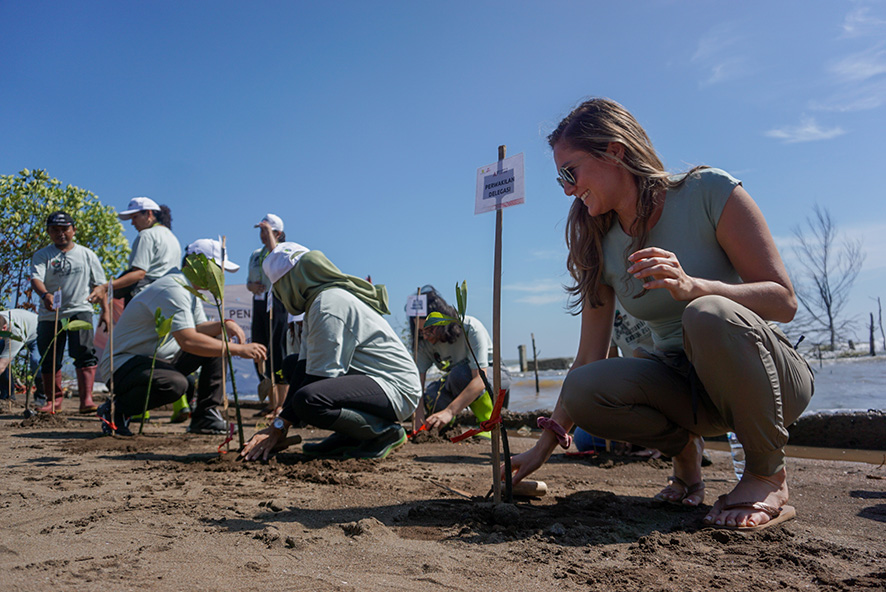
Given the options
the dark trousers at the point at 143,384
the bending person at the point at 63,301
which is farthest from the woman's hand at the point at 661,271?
the bending person at the point at 63,301

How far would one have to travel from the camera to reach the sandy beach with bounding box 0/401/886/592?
1.36 meters

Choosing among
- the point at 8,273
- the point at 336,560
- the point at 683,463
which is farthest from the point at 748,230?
the point at 8,273

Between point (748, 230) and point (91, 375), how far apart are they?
5787 millimetres

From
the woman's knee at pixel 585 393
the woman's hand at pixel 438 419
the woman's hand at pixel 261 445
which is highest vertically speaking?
the woman's knee at pixel 585 393

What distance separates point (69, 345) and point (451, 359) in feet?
11.3

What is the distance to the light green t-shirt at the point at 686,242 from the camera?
1900 mm

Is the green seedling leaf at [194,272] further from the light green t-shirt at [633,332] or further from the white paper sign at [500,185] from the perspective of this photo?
the light green t-shirt at [633,332]

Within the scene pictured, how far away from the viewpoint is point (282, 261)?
11.1 ft

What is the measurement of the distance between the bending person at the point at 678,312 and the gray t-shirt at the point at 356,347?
4.64 feet

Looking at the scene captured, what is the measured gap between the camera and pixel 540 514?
194 centimetres

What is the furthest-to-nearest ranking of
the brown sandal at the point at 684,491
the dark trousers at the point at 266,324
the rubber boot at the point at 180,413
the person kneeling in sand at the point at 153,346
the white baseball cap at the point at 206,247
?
the dark trousers at the point at 266,324, the rubber boot at the point at 180,413, the white baseball cap at the point at 206,247, the person kneeling in sand at the point at 153,346, the brown sandal at the point at 684,491

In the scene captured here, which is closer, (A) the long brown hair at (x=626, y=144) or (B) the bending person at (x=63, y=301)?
(A) the long brown hair at (x=626, y=144)

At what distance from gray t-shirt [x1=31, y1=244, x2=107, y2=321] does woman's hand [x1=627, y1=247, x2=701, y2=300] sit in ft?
18.0

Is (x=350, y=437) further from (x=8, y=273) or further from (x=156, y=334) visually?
(x=8, y=273)
